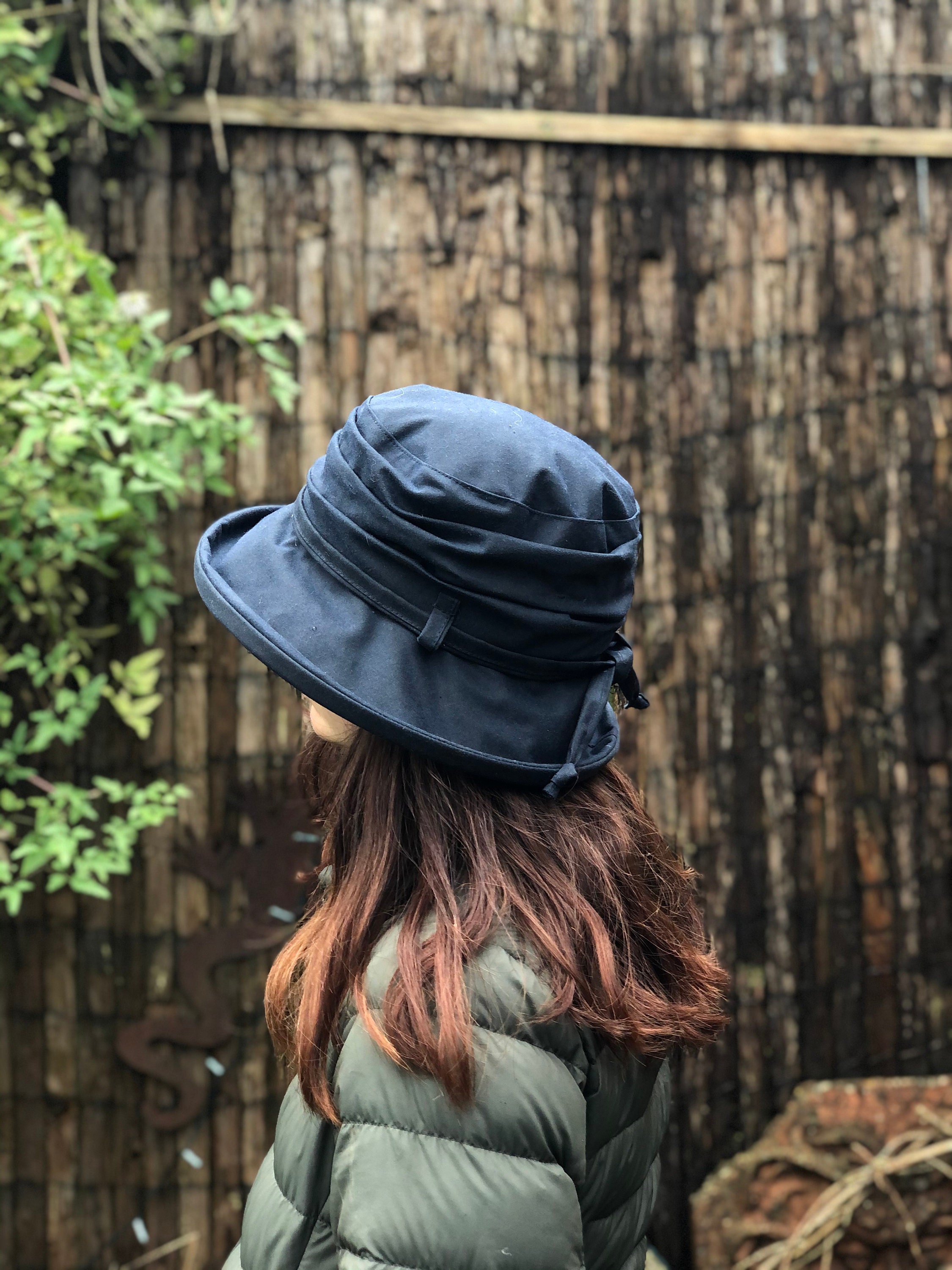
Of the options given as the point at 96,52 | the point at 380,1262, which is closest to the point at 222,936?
the point at 380,1262

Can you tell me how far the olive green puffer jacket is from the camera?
2.73ft

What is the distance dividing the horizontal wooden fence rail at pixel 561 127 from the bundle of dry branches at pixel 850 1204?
2.54 meters

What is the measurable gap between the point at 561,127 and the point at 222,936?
217cm

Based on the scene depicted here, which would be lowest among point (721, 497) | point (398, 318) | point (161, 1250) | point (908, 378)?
point (161, 1250)

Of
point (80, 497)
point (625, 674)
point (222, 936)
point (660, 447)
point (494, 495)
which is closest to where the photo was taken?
point (494, 495)

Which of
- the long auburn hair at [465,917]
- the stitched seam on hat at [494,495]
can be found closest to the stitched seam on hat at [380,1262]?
the long auburn hair at [465,917]

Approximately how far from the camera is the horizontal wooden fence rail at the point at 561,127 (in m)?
2.23

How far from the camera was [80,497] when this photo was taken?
6.48 ft

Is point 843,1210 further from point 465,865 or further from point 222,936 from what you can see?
point 465,865

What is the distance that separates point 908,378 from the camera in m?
2.43

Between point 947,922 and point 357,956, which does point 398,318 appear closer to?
point 357,956

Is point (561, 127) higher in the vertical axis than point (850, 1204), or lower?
higher

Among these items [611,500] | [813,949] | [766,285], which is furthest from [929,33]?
[813,949]

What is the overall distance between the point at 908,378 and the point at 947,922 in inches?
56.6
